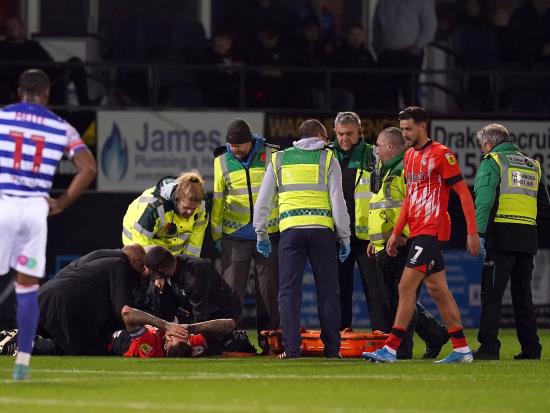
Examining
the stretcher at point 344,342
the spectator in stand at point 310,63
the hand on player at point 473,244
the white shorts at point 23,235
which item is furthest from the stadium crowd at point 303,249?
the spectator in stand at point 310,63

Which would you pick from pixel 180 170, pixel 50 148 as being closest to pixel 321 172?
pixel 50 148

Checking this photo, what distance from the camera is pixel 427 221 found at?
Result: 14.0 metres

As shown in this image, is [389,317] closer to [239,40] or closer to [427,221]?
[427,221]

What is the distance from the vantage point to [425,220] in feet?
45.9

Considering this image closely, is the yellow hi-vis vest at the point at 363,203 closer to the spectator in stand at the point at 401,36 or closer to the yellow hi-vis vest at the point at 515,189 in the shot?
the yellow hi-vis vest at the point at 515,189

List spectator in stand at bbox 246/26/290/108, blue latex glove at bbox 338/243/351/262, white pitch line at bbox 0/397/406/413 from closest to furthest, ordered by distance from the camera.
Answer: white pitch line at bbox 0/397/406/413
blue latex glove at bbox 338/243/351/262
spectator in stand at bbox 246/26/290/108

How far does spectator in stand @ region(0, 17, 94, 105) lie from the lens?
852 inches

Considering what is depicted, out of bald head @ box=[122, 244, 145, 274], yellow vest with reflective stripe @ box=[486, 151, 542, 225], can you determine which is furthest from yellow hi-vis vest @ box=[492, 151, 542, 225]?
bald head @ box=[122, 244, 145, 274]

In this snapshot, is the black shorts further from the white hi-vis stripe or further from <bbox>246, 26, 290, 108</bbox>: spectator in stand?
<bbox>246, 26, 290, 108</bbox>: spectator in stand

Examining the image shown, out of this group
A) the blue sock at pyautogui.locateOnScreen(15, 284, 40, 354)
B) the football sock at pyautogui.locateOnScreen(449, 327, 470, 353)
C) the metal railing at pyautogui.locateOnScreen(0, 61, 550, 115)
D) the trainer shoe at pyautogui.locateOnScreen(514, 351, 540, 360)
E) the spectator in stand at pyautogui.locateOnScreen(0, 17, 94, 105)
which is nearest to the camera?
the blue sock at pyautogui.locateOnScreen(15, 284, 40, 354)

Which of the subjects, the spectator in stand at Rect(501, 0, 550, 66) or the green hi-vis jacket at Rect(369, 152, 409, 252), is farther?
the spectator in stand at Rect(501, 0, 550, 66)

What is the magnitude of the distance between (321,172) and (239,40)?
8.52 meters

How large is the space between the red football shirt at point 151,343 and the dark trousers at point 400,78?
8.19 metres

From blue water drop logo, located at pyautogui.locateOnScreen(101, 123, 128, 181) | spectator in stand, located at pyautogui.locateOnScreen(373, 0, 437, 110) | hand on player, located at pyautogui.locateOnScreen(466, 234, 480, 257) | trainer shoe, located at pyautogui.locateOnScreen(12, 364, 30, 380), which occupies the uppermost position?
spectator in stand, located at pyautogui.locateOnScreen(373, 0, 437, 110)
